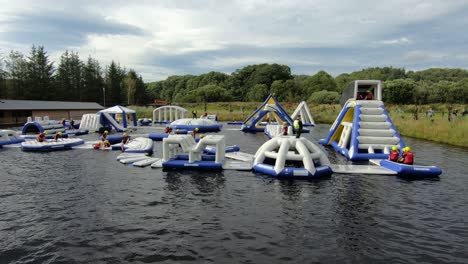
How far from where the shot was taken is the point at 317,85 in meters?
108

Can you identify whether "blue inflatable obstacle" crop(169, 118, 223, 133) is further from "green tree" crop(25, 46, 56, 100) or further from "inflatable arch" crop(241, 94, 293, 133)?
"green tree" crop(25, 46, 56, 100)

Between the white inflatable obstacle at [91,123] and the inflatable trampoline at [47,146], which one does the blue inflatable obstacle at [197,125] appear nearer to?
the white inflatable obstacle at [91,123]

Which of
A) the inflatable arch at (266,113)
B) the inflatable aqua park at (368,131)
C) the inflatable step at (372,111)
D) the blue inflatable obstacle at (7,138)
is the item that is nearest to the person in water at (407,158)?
the inflatable aqua park at (368,131)

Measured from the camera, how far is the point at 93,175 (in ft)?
56.9

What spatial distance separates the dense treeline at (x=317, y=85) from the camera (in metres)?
80.8

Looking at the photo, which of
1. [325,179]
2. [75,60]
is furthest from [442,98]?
[75,60]

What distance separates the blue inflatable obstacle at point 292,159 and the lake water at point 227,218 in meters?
0.62

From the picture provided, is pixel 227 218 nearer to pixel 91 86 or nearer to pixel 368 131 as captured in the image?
pixel 368 131

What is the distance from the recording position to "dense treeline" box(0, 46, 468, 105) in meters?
79.0

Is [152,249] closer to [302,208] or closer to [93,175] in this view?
[302,208]

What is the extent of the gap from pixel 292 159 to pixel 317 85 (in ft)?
316

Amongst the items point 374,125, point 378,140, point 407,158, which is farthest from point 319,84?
point 407,158

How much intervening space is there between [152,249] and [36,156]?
759 inches

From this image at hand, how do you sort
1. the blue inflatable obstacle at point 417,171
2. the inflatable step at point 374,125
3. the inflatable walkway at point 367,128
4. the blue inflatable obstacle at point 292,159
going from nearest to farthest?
the blue inflatable obstacle at point 292,159, the blue inflatable obstacle at point 417,171, the inflatable walkway at point 367,128, the inflatable step at point 374,125
